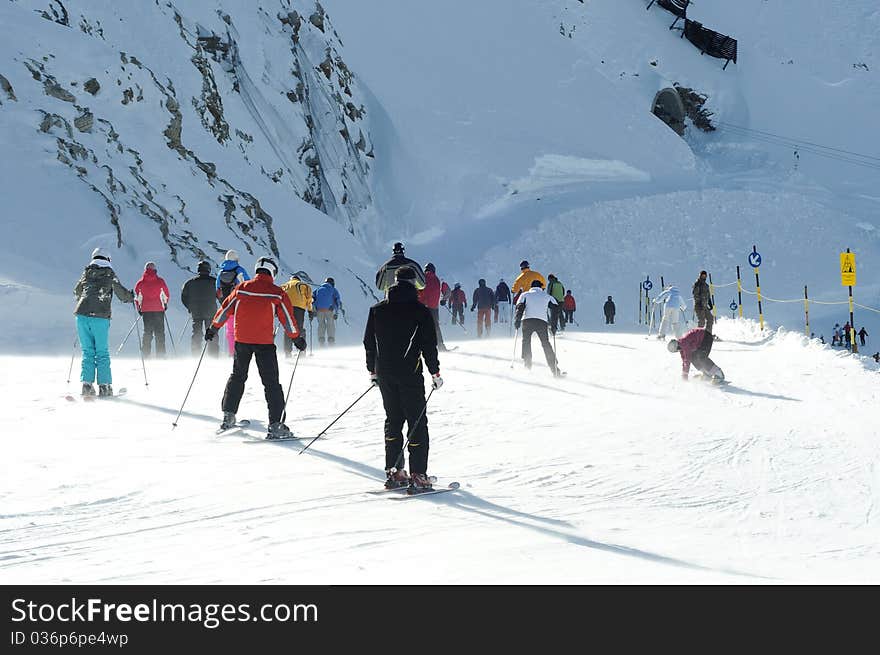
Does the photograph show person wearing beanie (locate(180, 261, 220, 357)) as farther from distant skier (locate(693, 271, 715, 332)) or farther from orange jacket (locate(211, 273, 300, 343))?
distant skier (locate(693, 271, 715, 332))

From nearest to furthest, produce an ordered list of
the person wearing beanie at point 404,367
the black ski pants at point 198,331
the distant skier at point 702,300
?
the person wearing beanie at point 404,367 → the black ski pants at point 198,331 → the distant skier at point 702,300

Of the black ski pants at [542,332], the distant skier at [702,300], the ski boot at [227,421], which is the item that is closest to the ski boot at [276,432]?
the ski boot at [227,421]

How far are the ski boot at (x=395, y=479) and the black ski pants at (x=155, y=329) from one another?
30.0ft

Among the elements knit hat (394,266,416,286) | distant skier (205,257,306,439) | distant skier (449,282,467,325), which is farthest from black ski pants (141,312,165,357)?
distant skier (449,282,467,325)

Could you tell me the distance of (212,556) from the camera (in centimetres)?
510

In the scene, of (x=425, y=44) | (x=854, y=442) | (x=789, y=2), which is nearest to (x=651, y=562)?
(x=854, y=442)

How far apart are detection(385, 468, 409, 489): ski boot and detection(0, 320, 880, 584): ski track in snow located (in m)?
0.25

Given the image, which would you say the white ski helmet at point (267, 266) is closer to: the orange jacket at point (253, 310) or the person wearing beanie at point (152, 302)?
the orange jacket at point (253, 310)

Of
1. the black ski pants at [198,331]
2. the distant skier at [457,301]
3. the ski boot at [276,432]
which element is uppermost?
the distant skier at [457,301]

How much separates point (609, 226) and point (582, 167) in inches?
213

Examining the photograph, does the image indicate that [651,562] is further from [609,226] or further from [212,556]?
[609,226]

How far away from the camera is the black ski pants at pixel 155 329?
49.1 feet

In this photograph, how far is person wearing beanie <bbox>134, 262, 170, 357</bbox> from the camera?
14375mm

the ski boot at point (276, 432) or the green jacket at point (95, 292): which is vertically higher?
the green jacket at point (95, 292)
